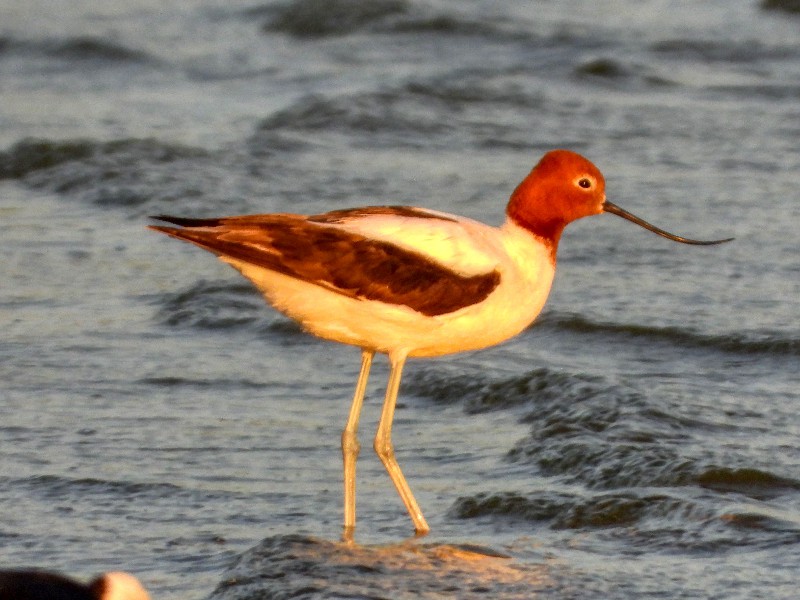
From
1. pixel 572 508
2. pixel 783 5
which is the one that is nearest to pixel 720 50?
pixel 783 5

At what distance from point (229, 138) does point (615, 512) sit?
628cm

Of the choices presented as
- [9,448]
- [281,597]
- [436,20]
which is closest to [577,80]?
[436,20]

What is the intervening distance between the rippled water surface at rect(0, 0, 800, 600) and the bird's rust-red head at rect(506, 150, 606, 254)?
36.8 inches

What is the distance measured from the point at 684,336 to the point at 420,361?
1221 millimetres

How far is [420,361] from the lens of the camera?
25.3 feet

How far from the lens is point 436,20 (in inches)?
588

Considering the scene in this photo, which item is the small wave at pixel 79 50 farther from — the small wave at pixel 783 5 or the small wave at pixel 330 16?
the small wave at pixel 783 5

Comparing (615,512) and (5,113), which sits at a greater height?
(5,113)

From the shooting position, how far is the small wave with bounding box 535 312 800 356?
7590mm

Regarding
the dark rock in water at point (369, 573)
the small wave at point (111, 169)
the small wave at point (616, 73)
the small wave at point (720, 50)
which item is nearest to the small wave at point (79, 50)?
the small wave at point (111, 169)

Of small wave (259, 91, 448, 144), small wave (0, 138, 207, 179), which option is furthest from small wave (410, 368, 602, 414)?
small wave (259, 91, 448, 144)

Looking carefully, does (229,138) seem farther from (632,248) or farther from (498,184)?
(632,248)

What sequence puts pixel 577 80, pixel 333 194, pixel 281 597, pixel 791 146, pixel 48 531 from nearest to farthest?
pixel 281 597 → pixel 48 531 → pixel 333 194 → pixel 791 146 → pixel 577 80

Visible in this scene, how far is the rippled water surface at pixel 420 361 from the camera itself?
214 inches
